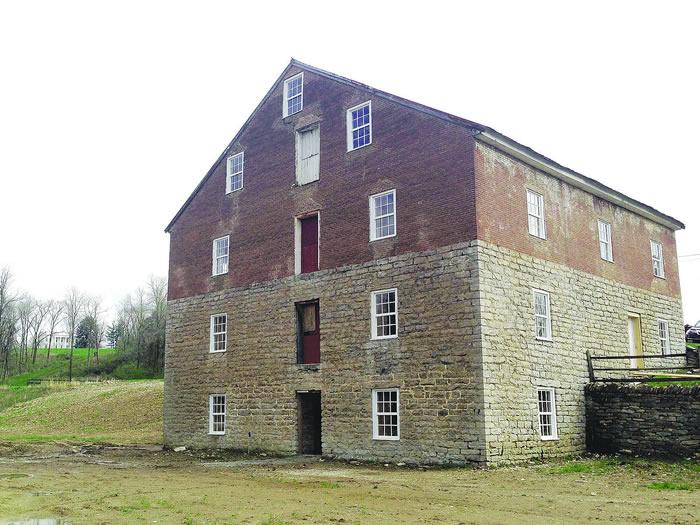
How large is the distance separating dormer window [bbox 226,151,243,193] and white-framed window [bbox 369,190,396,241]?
300 inches

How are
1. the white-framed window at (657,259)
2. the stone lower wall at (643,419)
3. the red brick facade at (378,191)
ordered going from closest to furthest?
the stone lower wall at (643,419)
the red brick facade at (378,191)
the white-framed window at (657,259)

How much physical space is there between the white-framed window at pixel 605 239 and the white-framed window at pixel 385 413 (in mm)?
10028

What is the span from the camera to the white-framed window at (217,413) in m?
27.3

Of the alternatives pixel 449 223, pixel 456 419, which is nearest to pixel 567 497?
pixel 456 419

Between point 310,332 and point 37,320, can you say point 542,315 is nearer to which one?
point 310,332

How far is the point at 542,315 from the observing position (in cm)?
2255

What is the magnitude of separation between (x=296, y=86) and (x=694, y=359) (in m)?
17.7

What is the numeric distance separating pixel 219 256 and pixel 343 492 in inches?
619

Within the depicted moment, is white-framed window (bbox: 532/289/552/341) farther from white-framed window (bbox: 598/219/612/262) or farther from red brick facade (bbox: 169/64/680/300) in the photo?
white-framed window (bbox: 598/219/612/262)

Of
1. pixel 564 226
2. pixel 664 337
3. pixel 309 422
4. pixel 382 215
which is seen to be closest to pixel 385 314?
pixel 382 215

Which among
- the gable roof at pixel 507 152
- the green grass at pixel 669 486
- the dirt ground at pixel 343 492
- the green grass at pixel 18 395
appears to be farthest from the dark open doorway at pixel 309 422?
the green grass at pixel 18 395

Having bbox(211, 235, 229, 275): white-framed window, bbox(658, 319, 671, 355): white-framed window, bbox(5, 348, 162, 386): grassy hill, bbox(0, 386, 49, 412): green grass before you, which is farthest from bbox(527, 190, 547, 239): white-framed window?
bbox(5, 348, 162, 386): grassy hill

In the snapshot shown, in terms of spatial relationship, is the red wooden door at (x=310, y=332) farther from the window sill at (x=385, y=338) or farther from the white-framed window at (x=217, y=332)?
the white-framed window at (x=217, y=332)

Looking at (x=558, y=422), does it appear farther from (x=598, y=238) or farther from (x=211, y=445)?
(x=211, y=445)
